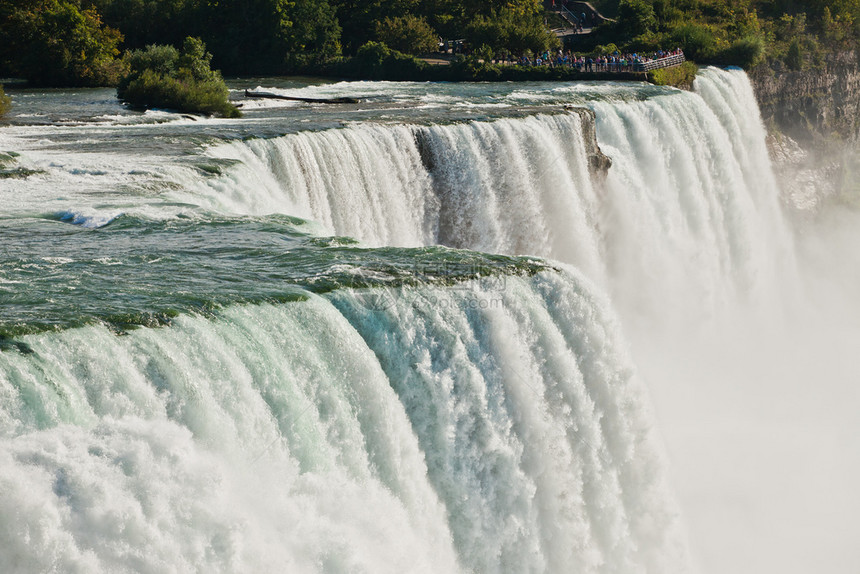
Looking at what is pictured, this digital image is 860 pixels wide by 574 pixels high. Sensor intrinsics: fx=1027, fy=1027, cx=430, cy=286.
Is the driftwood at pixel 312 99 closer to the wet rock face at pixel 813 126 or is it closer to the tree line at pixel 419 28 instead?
the tree line at pixel 419 28

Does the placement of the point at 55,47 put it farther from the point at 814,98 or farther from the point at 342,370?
the point at 814,98

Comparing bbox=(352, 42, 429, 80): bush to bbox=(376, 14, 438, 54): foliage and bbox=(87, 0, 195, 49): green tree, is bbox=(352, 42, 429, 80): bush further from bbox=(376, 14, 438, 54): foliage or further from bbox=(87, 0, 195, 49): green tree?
bbox=(87, 0, 195, 49): green tree

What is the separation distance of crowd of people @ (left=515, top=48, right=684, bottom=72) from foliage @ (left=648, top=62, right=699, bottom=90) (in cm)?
89

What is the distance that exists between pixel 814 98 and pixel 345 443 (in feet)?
132

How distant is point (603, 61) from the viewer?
40344mm

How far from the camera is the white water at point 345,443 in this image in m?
8.22

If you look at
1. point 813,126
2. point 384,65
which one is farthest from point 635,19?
point 384,65

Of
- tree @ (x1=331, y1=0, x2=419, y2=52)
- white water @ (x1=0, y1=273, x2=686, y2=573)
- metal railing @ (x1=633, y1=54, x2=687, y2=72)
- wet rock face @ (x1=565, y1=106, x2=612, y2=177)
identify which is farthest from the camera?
tree @ (x1=331, y1=0, x2=419, y2=52)

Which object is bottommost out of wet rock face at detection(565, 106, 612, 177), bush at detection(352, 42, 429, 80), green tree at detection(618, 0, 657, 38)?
wet rock face at detection(565, 106, 612, 177)

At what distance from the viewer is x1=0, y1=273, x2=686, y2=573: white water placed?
8219 mm

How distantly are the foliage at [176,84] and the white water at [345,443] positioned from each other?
17.2 metres

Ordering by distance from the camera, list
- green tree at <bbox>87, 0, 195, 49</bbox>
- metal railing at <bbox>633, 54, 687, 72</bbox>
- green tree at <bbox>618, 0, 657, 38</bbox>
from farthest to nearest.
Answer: green tree at <bbox>87, 0, 195, 49</bbox>, green tree at <bbox>618, 0, 657, 38</bbox>, metal railing at <bbox>633, 54, 687, 72</bbox>

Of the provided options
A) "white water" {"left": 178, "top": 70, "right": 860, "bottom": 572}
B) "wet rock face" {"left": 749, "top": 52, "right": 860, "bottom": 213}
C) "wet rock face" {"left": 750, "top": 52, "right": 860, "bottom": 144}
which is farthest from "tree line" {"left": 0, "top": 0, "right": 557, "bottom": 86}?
"white water" {"left": 178, "top": 70, "right": 860, "bottom": 572}

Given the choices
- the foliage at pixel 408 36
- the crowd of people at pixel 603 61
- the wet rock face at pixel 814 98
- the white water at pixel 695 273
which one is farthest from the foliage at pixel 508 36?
the white water at pixel 695 273
